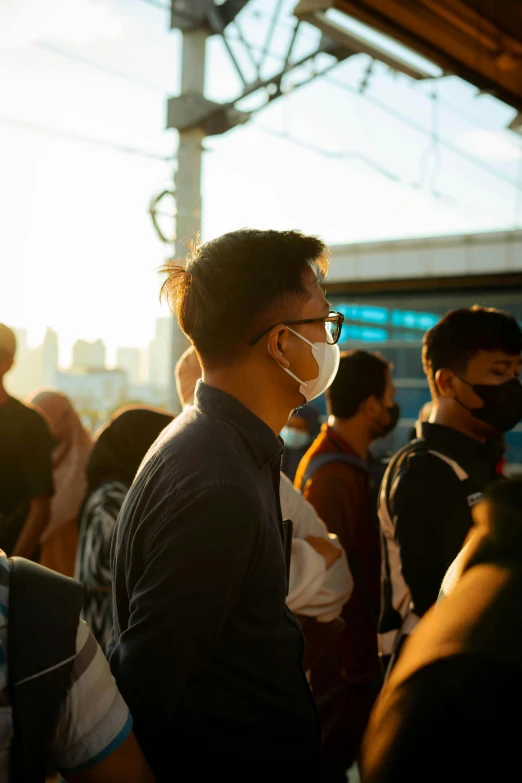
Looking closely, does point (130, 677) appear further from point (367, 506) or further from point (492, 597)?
point (367, 506)

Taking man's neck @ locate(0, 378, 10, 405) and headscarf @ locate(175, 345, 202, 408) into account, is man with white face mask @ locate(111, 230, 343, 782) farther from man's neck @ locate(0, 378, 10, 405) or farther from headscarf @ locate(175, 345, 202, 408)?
man's neck @ locate(0, 378, 10, 405)

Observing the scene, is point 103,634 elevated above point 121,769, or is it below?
below

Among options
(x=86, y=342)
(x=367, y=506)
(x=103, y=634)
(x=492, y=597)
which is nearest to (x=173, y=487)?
(x=492, y=597)

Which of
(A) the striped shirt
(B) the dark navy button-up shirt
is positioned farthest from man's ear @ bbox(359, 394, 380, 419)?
(A) the striped shirt

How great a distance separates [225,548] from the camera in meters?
1.48

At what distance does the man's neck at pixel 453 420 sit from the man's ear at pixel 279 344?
1.14 metres

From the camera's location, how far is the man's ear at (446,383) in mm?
2881

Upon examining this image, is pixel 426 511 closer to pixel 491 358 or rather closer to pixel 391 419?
pixel 491 358

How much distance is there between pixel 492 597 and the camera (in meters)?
0.91

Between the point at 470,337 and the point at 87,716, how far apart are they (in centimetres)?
208

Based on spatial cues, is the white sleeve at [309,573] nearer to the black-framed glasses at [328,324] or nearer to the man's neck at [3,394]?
the black-framed glasses at [328,324]

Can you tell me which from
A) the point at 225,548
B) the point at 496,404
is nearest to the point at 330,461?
the point at 496,404

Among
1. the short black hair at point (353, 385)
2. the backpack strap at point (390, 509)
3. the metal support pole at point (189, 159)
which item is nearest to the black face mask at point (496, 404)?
the backpack strap at point (390, 509)

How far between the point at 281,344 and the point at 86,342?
9001cm
